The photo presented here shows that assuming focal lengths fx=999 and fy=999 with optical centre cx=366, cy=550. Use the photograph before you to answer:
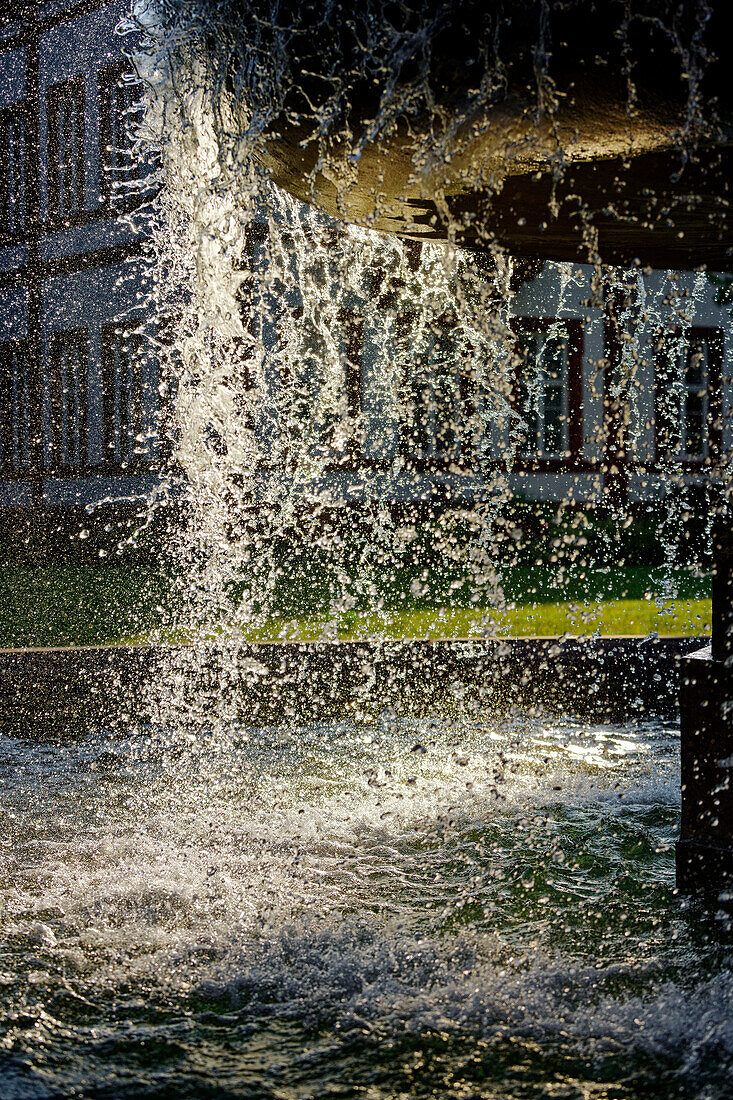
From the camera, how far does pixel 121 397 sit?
1642 centimetres

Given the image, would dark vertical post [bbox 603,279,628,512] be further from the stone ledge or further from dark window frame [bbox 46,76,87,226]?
the stone ledge

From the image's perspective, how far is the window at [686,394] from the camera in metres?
16.8

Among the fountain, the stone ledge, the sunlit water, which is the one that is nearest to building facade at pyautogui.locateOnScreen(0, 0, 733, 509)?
the stone ledge

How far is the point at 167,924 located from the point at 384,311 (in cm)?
1373

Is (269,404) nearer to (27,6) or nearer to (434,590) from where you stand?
(434,590)

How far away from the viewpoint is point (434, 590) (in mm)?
9766

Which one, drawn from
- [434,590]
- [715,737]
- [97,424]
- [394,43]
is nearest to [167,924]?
[715,737]

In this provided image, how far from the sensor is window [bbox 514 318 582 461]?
55.1ft

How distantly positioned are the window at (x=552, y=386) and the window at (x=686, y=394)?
146 centimetres

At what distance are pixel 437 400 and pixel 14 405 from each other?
818 centimetres

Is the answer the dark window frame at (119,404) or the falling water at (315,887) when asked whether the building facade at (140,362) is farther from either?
the falling water at (315,887)

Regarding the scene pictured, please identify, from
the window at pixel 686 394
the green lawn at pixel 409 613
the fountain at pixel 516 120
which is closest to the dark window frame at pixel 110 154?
the green lawn at pixel 409 613

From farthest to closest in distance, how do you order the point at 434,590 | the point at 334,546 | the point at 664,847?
the point at 334,546
the point at 434,590
the point at 664,847

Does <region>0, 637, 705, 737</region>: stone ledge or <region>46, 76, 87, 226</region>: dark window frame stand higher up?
<region>46, 76, 87, 226</region>: dark window frame
